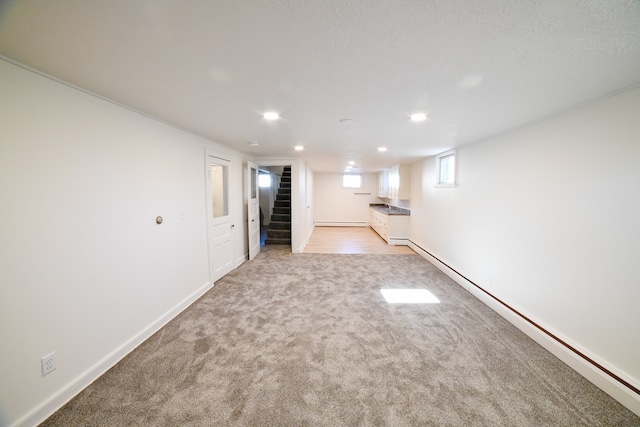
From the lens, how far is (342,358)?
6.70 ft

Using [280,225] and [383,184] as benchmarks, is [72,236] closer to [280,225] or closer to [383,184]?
[280,225]

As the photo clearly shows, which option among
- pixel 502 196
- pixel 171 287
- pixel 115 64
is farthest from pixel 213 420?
pixel 502 196

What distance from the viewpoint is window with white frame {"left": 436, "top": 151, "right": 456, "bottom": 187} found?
4133mm

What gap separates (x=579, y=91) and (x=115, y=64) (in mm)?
3082

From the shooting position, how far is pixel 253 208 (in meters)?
5.14

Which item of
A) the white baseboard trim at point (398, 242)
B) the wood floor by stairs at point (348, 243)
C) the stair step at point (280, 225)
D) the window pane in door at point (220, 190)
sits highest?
the window pane in door at point (220, 190)

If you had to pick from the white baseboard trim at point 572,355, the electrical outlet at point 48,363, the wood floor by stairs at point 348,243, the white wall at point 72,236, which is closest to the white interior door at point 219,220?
the white wall at point 72,236

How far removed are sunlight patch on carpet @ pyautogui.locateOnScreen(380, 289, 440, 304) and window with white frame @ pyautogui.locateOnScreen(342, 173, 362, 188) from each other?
6.49 meters

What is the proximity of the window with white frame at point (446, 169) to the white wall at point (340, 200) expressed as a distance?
15.7 ft

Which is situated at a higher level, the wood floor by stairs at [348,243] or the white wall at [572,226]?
the white wall at [572,226]

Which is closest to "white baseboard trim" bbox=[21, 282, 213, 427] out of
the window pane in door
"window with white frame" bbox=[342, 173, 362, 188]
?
the window pane in door

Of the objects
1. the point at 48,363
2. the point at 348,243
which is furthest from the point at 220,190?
the point at 348,243

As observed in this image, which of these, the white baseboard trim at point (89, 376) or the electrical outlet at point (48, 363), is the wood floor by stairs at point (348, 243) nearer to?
the white baseboard trim at point (89, 376)

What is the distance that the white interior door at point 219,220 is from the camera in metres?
3.57
